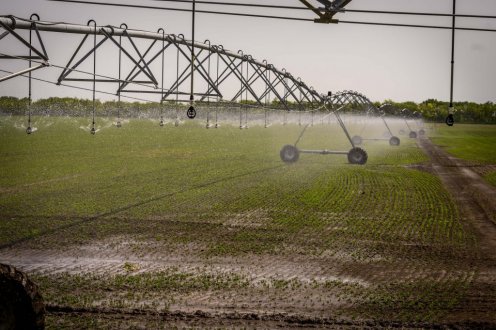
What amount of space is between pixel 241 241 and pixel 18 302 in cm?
789

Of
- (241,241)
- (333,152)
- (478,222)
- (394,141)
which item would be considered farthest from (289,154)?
(394,141)

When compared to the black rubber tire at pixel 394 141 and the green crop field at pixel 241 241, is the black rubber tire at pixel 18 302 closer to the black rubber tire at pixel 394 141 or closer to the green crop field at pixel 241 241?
the green crop field at pixel 241 241

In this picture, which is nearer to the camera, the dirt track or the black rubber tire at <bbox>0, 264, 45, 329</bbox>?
the black rubber tire at <bbox>0, 264, 45, 329</bbox>

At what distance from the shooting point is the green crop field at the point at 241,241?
385 inches

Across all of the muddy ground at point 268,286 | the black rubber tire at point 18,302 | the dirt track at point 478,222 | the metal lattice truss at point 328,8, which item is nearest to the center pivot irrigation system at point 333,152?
the dirt track at point 478,222

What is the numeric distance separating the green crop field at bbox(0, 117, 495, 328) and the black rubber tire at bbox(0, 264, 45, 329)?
1.78 metres

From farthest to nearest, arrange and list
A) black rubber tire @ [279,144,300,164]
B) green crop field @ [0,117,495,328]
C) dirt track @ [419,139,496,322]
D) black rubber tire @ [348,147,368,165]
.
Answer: black rubber tire @ [279,144,300,164] → black rubber tire @ [348,147,368,165] → green crop field @ [0,117,495,328] → dirt track @ [419,139,496,322]

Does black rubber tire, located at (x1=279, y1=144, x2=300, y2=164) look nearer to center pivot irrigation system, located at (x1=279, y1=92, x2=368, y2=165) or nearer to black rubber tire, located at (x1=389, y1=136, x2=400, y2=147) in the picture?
center pivot irrigation system, located at (x1=279, y1=92, x2=368, y2=165)

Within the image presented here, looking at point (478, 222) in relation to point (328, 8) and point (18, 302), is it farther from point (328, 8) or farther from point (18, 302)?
point (18, 302)

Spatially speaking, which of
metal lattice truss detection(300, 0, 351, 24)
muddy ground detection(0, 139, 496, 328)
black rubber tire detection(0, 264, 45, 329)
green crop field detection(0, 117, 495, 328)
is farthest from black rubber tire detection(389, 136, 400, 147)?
black rubber tire detection(0, 264, 45, 329)

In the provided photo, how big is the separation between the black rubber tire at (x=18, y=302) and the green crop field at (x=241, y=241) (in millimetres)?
1777

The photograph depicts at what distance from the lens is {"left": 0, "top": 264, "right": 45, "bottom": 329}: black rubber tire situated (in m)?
6.35

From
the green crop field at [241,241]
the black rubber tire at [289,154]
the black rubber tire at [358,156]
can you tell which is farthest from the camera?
the black rubber tire at [289,154]

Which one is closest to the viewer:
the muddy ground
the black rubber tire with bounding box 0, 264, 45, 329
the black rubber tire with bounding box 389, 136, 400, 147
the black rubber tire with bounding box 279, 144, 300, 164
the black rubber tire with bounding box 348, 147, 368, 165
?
the black rubber tire with bounding box 0, 264, 45, 329
